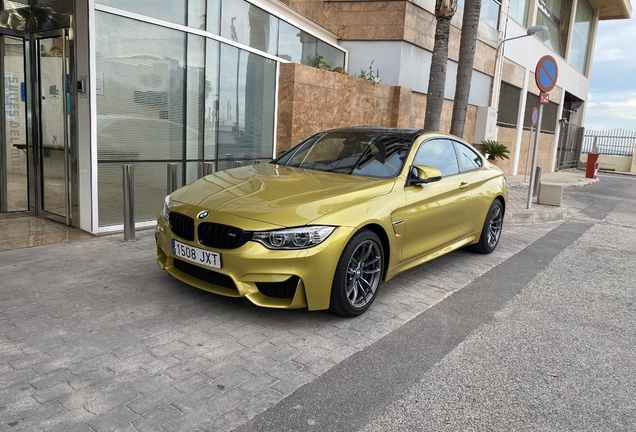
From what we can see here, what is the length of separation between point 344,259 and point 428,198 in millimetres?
1509

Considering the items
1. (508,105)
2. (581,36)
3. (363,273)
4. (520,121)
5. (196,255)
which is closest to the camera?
(196,255)

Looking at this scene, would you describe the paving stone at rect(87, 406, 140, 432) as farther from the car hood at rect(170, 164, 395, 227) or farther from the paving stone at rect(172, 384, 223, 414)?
the car hood at rect(170, 164, 395, 227)

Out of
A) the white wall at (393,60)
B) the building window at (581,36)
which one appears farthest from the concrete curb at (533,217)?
the building window at (581,36)

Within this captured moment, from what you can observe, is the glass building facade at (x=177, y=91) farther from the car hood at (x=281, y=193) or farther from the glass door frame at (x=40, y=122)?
the car hood at (x=281, y=193)

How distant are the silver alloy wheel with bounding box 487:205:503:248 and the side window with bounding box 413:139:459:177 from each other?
1299mm

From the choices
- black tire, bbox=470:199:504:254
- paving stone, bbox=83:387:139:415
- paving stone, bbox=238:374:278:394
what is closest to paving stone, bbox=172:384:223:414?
paving stone, bbox=238:374:278:394

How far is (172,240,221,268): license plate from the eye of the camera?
388 centimetres

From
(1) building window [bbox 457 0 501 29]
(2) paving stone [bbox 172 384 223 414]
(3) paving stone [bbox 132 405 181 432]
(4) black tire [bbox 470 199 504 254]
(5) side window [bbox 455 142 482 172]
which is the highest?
(1) building window [bbox 457 0 501 29]

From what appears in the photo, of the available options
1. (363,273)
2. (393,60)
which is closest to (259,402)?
(363,273)

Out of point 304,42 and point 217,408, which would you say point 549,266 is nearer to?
point 217,408

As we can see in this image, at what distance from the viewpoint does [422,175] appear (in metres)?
4.79

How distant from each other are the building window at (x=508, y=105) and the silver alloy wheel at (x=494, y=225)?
47.7 ft

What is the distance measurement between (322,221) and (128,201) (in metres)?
3.46

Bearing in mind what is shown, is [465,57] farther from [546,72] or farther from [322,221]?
[322,221]
